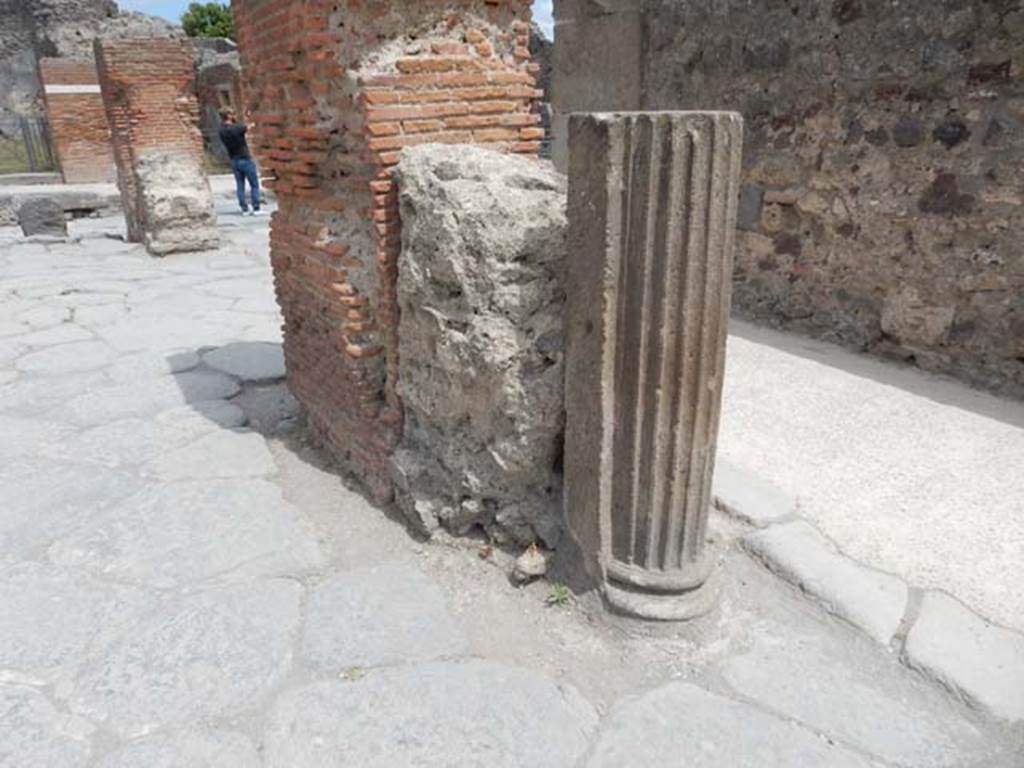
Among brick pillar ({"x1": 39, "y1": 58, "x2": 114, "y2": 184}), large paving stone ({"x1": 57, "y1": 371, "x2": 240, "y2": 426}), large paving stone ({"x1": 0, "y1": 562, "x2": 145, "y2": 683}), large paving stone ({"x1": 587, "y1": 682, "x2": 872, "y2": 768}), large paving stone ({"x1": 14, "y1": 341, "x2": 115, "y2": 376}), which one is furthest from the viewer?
brick pillar ({"x1": 39, "y1": 58, "x2": 114, "y2": 184})

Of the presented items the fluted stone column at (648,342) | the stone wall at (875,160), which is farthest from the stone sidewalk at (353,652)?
the stone wall at (875,160)

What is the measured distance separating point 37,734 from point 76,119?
16.6 metres

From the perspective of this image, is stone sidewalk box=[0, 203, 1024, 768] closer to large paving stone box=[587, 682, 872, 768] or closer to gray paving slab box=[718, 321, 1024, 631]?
large paving stone box=[587, 682, 872, 768]

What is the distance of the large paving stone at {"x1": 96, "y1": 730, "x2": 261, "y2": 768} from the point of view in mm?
1783

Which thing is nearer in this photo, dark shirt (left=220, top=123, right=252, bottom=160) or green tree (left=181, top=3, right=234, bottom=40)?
dark shirt (left=220, top=123, right=252, bottom=160)

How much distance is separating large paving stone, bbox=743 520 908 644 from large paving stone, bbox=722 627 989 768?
89mm

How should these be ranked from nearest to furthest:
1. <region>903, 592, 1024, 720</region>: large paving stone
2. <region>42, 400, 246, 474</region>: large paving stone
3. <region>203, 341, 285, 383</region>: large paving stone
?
<region>903, 592, 1024, 720</region>: large paving stone
<region>42, 400, 246, 474</region>: large paving stone
<region>203, 341, 285, 383</region>: large paving stone

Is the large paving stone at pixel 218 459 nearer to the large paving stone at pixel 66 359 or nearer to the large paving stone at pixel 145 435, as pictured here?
the large paving stone at pixel 145 435

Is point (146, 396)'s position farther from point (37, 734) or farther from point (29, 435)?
point (37, 734)

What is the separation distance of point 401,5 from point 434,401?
1.32m

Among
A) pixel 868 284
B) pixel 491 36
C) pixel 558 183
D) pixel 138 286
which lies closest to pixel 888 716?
pixel 558 183

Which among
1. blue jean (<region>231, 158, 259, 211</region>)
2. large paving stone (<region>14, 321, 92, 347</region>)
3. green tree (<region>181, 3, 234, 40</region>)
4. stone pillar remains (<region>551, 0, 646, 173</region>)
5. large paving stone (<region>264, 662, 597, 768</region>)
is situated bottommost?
large paving stone (<region>264, 662, 597, 768</region>)

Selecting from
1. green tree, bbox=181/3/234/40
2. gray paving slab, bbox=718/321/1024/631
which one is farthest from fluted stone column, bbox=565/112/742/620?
green tree, bbox=181/3/234/40

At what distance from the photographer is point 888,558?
2406 millimetres
